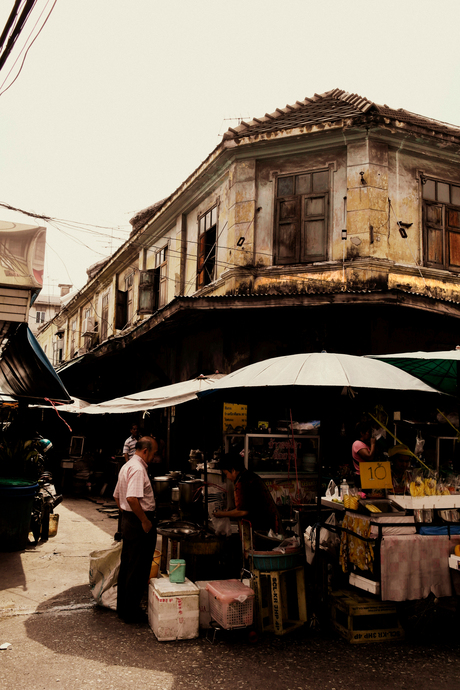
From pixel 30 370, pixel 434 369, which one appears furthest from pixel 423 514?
pixel 30 370

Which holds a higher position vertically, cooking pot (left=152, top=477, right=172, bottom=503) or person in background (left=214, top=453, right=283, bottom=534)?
person in background (left=214, top=453, right=283, bottom=534)

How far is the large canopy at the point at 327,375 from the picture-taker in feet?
16.5

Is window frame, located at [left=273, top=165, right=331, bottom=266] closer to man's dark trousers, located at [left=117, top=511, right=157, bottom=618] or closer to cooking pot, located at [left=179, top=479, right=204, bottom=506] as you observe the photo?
cooking pot, located at [left=179, top=479, right=204, bottom=506]

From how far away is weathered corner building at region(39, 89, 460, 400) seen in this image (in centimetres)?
1026

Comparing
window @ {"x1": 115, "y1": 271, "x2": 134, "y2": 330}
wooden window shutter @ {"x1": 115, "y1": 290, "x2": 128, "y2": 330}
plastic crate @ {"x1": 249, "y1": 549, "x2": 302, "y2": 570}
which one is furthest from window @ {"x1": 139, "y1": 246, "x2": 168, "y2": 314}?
plastic crate @ {"x1": 249, "y1": 549, "x2": 302, "y2": 570}

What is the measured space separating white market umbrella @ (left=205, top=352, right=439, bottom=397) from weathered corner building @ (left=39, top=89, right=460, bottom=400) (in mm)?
4103

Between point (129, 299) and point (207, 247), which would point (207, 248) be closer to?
point (207, 247)

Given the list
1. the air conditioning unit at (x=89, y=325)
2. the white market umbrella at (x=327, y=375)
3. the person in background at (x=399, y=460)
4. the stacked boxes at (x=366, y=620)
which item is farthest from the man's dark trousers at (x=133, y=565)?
the air conditioning unit at (x=89, y=325)

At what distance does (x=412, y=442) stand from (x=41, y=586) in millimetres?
5879

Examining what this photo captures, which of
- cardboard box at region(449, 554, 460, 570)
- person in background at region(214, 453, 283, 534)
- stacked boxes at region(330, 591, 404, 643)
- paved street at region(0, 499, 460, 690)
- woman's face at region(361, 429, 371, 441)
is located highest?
woman's face at region(361, 429, 371, 441)

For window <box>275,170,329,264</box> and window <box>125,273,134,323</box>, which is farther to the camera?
window <box>125,273,134,323</box>

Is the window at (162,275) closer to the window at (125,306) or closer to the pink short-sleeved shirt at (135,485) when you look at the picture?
the window at (125,306)

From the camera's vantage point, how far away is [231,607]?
4969mm

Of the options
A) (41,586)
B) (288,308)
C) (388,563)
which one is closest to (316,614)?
(388,563)
